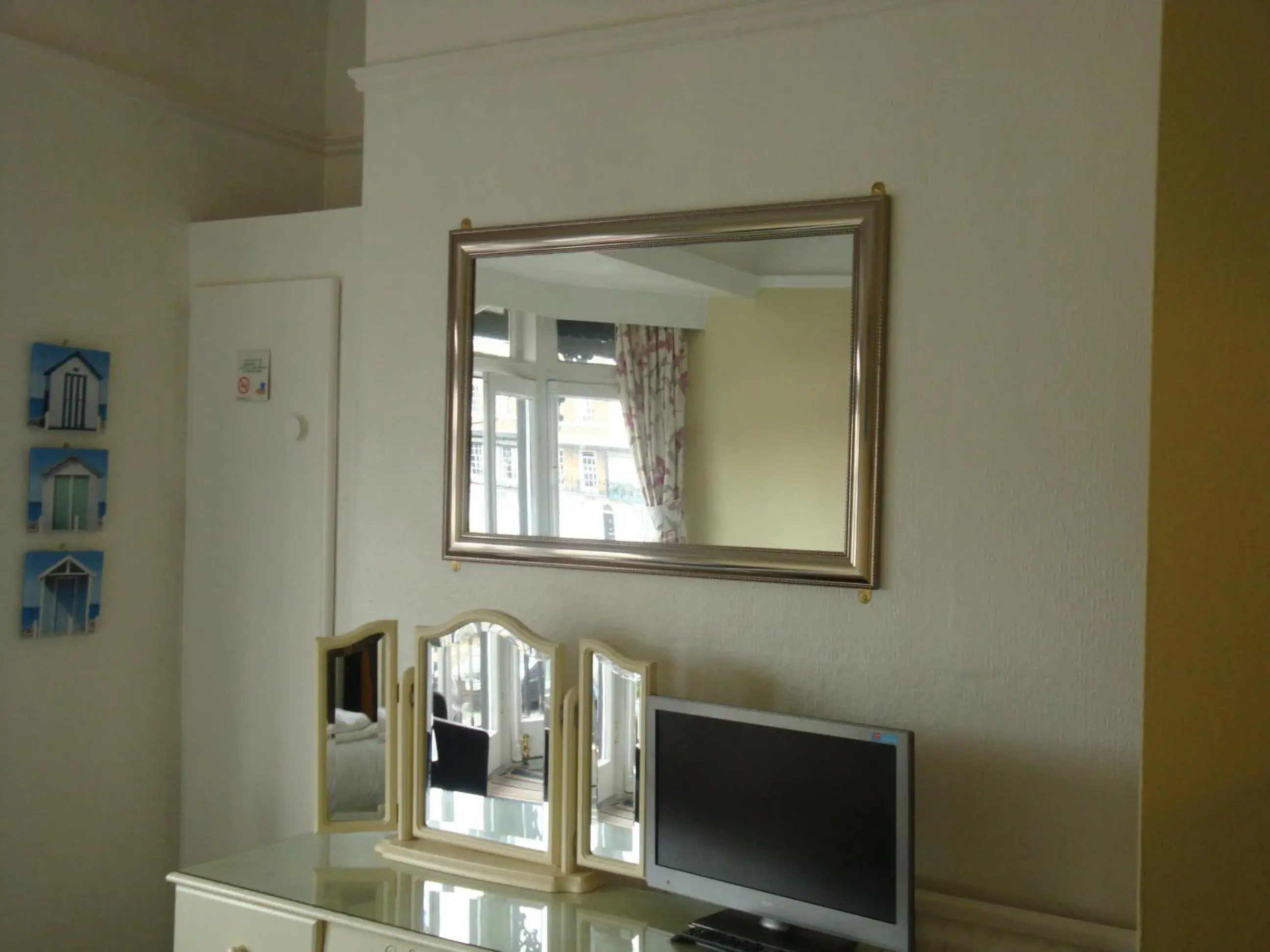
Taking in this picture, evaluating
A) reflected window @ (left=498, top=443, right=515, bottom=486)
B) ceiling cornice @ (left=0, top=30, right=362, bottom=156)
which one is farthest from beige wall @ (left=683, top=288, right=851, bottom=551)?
ceiling cornice @ (left=0, top=30, right=362, bottom=156)

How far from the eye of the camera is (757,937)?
1896 mm

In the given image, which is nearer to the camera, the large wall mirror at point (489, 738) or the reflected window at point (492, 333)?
the large wall mirror at point (489, 738)

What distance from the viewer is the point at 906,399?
2.07 metres

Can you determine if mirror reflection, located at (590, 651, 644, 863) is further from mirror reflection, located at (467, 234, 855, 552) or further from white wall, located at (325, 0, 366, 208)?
white wall, located at (325, 0, 366, 208)

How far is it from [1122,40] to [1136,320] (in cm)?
47

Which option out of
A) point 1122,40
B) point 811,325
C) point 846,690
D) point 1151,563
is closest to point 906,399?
point 811,325

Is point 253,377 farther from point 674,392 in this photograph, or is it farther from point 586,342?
point 674,392

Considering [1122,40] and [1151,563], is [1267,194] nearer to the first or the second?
[1151,563]

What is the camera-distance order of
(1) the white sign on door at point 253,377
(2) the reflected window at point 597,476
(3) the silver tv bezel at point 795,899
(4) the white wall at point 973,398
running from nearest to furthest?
1. (3) the silver tv bezel at point 795,899
2. (4) the white wall at point 973,398
3. (2) the reflected window at point 597,476
4. (1) the white sign on door at point 253,377

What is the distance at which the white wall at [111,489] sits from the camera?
107 inches

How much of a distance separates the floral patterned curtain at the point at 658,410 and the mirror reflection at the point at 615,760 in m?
0.31

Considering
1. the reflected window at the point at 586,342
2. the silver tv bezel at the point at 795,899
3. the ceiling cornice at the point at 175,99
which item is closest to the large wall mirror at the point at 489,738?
the silver tv bezel at the point at 795,899

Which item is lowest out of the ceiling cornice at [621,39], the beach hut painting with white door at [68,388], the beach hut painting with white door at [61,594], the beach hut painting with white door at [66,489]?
the beach hut painting with white door at [61,594]

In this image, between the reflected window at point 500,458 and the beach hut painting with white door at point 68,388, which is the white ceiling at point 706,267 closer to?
the reflected window at point 500,458
